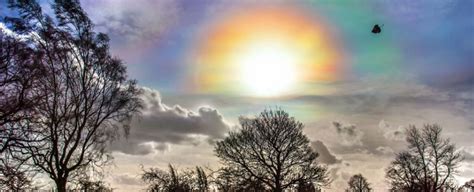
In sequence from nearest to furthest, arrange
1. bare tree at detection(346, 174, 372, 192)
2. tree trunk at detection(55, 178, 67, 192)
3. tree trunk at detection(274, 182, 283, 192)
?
tree trunk at detection(55, 178, 67, 192), tree trunk at detection(274, 182, 283, 192), bare tree at detection(346, 174, 372, 192)

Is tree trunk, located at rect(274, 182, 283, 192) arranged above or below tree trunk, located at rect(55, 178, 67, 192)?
above

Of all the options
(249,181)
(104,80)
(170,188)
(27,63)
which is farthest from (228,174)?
(27,63)

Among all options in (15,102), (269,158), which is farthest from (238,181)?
(15,102)

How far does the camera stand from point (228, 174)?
44781 mm

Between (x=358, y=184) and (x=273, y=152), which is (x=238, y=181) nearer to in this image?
(x=273, y=152)

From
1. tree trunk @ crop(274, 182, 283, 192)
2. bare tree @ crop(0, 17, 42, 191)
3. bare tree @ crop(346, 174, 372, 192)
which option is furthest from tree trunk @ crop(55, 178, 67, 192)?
bare tree @ crop(346, 174, 372, 192)

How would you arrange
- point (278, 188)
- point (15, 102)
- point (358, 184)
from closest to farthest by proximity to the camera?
point (15, 102)
point (278, 188)
point (358, 184)

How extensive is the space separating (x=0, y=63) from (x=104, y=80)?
568 inches

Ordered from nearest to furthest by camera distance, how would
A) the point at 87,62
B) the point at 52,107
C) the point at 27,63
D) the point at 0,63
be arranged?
the point at 0,63 → the point at 27,63 → the point at 52,107 → the point at 87,62

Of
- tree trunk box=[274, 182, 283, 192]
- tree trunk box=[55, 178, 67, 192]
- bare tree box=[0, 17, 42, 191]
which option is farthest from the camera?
tree trunk box=[274, 182, 283, 192]

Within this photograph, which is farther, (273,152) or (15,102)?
(273,152)

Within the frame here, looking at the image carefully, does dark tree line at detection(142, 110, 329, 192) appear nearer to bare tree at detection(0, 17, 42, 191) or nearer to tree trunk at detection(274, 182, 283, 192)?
tree trunk at detection(274, 182, 283, 192)

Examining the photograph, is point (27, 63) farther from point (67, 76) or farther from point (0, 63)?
point (67, 76)

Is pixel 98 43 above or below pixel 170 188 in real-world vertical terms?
above
